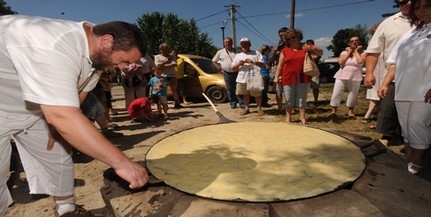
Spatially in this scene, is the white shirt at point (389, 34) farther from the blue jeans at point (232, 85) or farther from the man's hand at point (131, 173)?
the blue jeans at point (232, 85)

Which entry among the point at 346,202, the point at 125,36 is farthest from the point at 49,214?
the point at 346,202

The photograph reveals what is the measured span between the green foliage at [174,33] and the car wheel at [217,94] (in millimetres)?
34877

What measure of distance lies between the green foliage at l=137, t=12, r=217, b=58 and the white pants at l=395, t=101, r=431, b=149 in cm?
4121

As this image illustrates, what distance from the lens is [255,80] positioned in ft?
19.9

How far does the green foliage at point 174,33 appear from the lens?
4319cm

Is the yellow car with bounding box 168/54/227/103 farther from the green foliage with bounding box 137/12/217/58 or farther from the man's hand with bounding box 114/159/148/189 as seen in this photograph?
the green foliage with bounding box 137/12/217/58

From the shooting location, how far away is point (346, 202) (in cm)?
146

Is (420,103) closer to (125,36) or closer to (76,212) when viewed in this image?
(125,36)

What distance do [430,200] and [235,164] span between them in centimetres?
112

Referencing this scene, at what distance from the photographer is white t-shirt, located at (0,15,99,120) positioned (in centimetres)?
124

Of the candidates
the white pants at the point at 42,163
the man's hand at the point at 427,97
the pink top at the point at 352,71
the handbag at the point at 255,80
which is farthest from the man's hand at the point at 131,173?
the pink top at the point at 352,71

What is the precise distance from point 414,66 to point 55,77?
2.72 metres

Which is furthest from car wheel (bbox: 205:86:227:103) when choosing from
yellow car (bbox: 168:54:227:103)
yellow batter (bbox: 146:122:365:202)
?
yellow batter (bbox: 146:122:365:202)

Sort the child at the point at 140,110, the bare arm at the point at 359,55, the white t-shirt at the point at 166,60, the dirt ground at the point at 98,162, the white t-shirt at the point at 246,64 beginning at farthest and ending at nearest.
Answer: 1. the white t-shirt at the point at 166,60
2. the white t-shirt at the point at 246,64
3. the child at the point at 140,110
4. the bare arm at the point at 359,55
5. the dirt ground at the point at 98,162
